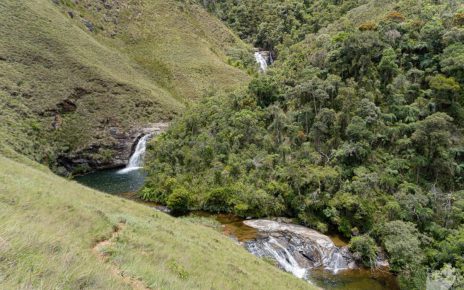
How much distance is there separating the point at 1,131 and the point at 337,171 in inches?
1905

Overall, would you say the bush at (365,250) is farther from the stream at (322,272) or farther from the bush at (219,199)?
the bush at (219,199)

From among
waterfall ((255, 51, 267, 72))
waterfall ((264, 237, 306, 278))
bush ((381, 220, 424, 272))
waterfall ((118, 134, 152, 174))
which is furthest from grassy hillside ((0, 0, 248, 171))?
bush ((381, 220, 424, 272))

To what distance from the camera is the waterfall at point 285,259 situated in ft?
101

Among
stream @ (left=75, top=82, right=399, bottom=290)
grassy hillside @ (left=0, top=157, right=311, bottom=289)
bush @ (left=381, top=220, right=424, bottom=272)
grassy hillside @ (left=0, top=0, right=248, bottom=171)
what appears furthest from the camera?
grassy hillside @ (left=0, top=0, right=248, bottom=171)

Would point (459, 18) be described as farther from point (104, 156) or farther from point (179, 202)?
point (104, 156)

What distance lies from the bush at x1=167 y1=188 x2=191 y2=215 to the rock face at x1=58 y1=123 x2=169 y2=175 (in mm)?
29672

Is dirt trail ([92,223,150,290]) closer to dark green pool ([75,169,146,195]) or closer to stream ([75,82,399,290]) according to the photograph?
stream ([75,82,399,290])

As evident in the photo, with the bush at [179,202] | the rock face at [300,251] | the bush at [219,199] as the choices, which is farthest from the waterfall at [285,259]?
the bush at [179,202]

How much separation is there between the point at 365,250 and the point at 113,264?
27.9 m

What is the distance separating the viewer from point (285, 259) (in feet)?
103

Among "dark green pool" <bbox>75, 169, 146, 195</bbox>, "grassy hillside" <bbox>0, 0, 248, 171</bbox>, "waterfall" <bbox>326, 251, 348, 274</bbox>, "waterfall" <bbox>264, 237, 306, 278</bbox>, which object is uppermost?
"grassy hillside" <bbox>0, 0, 248, 171</bbox>

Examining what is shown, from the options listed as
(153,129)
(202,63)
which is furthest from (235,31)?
(153,129)

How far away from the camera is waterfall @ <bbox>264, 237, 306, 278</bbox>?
30.8 m

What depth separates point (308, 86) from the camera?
47.2 meters
